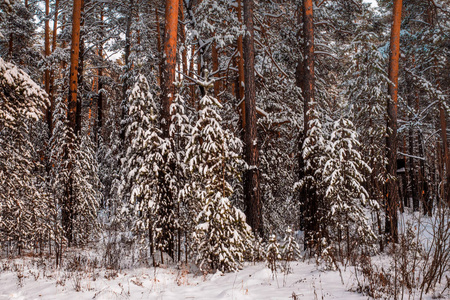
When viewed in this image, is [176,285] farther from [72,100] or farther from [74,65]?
[74,65]

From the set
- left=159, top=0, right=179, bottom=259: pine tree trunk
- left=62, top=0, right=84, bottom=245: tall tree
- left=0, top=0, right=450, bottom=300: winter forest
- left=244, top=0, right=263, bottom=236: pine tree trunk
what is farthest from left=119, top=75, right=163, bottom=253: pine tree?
left=62, top=0, right=84, bottom=245: tall tree

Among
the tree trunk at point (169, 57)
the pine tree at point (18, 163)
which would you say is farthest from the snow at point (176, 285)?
the tree trunk at point (169, 57)

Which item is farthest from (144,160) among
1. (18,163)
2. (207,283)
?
(18,163)

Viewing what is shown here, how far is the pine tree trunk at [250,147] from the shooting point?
28.1 feet

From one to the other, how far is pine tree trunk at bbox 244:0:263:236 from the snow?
2109mm

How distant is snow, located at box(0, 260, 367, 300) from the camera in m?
4.84

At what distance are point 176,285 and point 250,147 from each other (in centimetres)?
452

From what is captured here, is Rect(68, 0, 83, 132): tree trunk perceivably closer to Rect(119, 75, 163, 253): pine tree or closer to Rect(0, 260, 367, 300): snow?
Rect(119, 75, 163, 253): pine tree

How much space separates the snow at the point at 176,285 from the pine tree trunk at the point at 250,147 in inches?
83.0

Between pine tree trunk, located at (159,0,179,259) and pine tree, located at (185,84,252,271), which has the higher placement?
pine tree trunk, located at (159,0,179,259)

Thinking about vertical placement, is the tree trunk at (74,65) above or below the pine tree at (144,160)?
above

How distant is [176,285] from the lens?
5.80 meters

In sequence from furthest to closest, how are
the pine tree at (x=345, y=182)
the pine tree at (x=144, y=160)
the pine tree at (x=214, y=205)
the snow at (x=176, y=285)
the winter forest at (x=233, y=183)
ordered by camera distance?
the pine tree at (x=345, y=182), the pine tree at (x=144, y=160), the pine tree at (x=214, y=205), the winter forest at (x=233, y=183), the snow at (x=176, y=285)

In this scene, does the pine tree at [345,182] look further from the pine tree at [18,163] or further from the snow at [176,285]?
the pine tree at [18,163]
